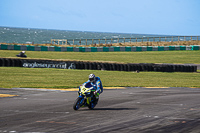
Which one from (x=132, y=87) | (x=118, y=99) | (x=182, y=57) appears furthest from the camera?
(x=182, y=57)

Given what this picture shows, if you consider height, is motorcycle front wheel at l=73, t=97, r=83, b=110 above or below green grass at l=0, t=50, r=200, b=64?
below

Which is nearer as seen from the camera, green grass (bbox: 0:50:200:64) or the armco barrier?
green grass (bbox: 0:50:200:64)

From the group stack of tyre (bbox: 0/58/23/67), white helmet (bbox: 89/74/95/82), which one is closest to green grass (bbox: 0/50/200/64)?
stack of tyre (bbox: 0/58/23/67)

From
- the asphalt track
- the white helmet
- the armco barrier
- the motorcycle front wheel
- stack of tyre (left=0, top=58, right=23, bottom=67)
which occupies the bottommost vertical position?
the asphalt track

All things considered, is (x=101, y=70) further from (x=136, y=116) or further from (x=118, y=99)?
(x=136, y=116)

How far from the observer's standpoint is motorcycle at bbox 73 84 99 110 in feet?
39.9

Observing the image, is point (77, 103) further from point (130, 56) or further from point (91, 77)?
point (130, 56)

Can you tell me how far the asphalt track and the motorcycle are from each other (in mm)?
235

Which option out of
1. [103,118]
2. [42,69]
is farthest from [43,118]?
[42,69]

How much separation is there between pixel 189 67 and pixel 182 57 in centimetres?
1315

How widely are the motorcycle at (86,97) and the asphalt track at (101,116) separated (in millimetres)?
235

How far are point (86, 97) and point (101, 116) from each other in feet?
4.41

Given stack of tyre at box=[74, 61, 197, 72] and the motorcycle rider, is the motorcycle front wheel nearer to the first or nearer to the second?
Answer: the motorcycle rider

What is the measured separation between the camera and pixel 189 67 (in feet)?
115
